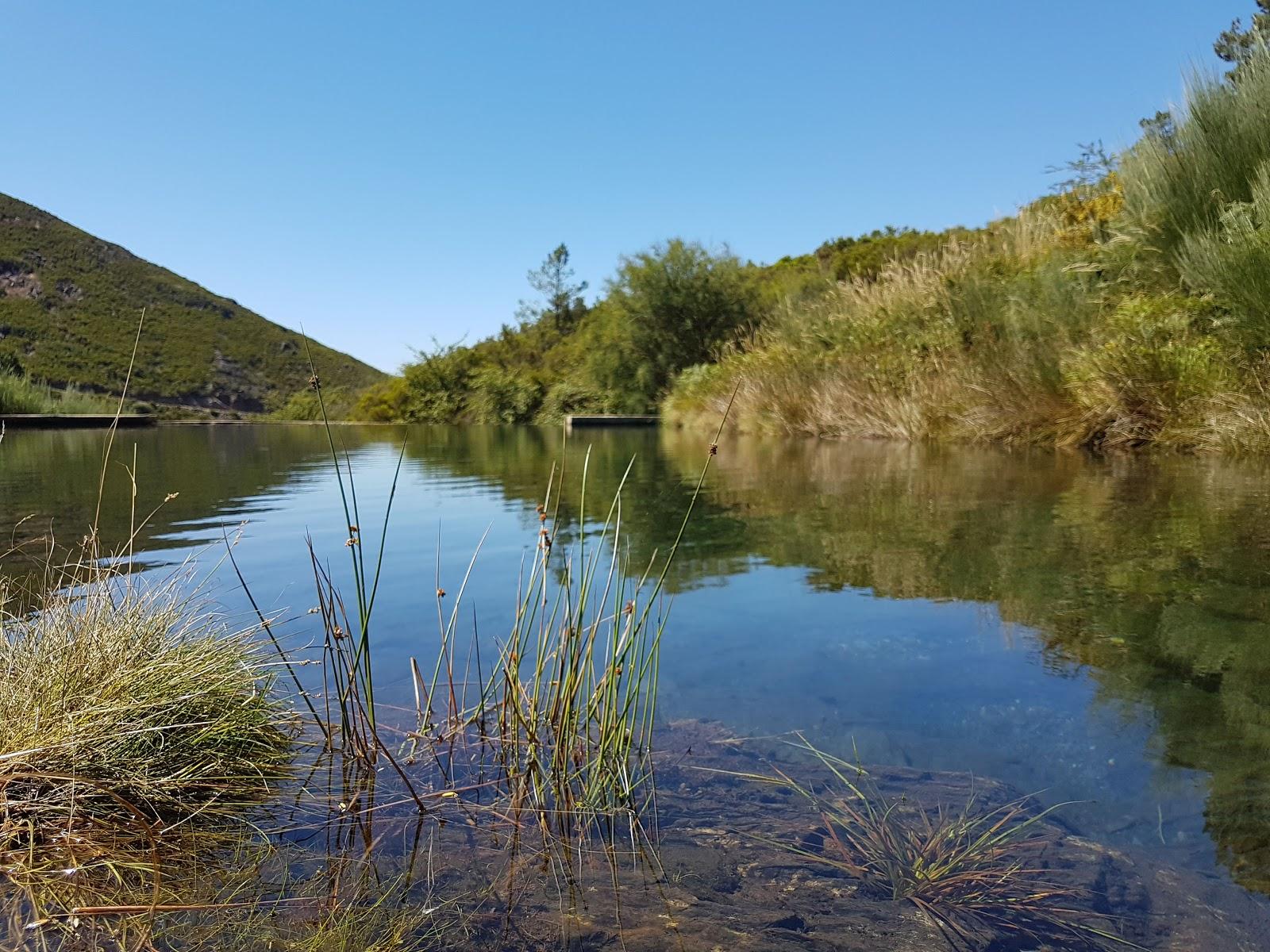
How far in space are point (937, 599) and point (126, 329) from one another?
65.0 m

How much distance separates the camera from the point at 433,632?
3133 mm

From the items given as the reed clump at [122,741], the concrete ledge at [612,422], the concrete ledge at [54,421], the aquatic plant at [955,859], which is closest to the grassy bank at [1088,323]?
the aquatic plant at [955,859]

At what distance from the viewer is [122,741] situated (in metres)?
1.78

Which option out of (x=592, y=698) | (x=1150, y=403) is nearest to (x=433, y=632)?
(x=592, y=698)

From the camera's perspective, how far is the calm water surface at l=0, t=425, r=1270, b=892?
201cm

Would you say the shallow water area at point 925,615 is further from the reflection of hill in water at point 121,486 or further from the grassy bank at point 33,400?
the grassy bank at point 33,400

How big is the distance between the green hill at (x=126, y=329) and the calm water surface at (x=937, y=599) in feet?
159

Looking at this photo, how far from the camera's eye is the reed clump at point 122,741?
1605 millimetres

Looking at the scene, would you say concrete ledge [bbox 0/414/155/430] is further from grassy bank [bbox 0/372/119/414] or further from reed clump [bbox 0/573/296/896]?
reed clump [bbox 0/573/296/896]

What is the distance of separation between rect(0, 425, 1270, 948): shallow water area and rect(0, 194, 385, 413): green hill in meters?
49.0

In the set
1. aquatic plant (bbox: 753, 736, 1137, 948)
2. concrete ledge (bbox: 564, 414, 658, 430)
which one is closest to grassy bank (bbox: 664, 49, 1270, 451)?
aquatic plant (bbox: 753, 736, 1137, 948)

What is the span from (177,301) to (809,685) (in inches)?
3107

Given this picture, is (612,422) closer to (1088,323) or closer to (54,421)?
(54,421)

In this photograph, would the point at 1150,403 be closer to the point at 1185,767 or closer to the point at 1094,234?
the point at 1094,234
